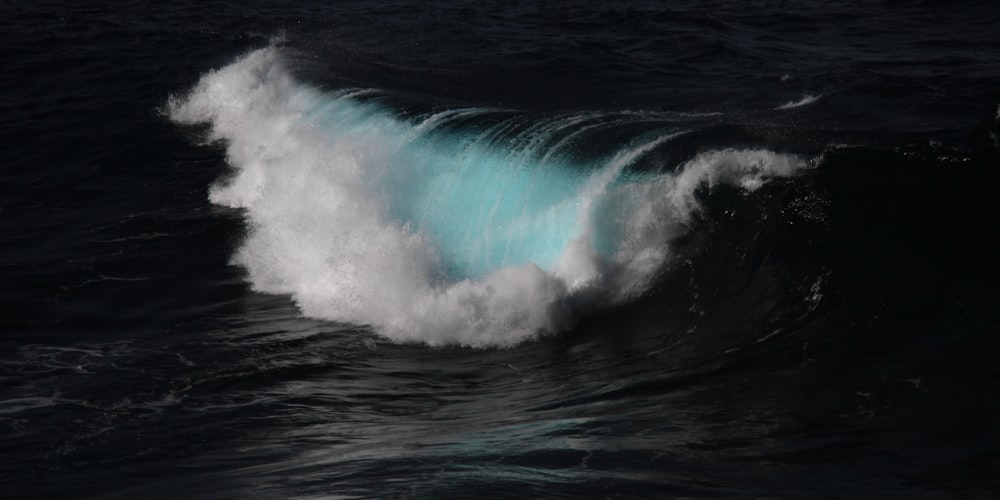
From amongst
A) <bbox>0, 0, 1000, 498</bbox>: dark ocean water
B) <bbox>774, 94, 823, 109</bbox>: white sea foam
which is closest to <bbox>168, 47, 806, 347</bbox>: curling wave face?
<bbox>0, 0, 1000, 498</bbox>: dark ocean water

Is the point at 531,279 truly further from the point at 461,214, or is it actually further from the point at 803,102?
the point at 803,102

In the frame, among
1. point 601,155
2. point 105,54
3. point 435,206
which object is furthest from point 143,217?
point 105,54

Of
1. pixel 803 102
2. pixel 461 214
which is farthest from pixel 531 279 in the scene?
pixel 803 102

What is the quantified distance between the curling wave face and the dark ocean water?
4cm

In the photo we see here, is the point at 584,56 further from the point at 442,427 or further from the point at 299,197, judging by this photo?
the point at 442,427

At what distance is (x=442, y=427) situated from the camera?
8883 millimetres

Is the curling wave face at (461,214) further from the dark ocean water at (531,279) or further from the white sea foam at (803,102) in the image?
the white sea foam at (803,102)

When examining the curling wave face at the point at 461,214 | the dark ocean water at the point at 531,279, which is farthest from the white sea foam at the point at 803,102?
the curling wave face at the point at 461,214

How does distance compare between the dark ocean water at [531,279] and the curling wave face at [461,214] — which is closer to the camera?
the dark ocean water at [531,279]

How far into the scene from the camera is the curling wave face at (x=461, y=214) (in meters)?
11.4

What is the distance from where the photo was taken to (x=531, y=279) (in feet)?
36.8

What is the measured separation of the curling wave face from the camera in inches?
447

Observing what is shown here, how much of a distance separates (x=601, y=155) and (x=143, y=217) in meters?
6.99

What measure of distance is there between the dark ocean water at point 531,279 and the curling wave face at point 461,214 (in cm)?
4
